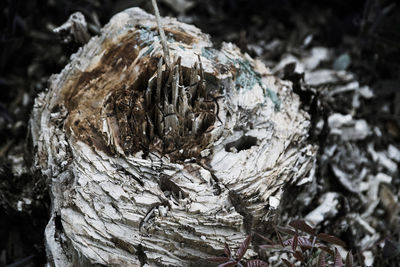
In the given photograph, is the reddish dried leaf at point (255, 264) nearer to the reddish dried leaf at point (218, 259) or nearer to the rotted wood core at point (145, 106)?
the reddish dried leaf at point (218, 259)

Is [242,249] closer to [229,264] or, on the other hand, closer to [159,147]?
[229,264]

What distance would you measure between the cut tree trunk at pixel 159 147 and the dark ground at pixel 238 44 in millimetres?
157

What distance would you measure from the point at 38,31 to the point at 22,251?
3.92ft

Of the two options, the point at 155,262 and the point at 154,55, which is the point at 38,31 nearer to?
the point at 154,55

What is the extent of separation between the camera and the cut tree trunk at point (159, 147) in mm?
1246

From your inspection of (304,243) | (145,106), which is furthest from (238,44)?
(304,243)

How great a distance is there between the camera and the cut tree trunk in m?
1.25

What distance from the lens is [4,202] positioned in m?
1.58

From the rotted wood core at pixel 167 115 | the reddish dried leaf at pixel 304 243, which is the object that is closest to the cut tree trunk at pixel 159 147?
the rotted wood core at pixel 167 115

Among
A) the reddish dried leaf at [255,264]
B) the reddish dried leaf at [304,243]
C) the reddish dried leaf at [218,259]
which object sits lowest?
the reddish dried leaf at [255,264]

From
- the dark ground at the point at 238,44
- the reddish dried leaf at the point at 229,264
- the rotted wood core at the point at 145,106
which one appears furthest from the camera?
the dark ground at the point at 238,44

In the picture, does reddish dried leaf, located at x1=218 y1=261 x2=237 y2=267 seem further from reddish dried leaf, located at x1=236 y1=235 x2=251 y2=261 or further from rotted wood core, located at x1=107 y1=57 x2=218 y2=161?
rotted wood core, located at x1=107 y1=57 x2=218 y2=161

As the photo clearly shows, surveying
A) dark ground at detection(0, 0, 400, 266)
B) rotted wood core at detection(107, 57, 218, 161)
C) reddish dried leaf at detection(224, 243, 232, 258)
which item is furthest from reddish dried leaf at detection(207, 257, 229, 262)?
dark ground at detection(0, 0, 400, 266)

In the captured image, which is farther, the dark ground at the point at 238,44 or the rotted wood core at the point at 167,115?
the dark ground at the point at 238,44
